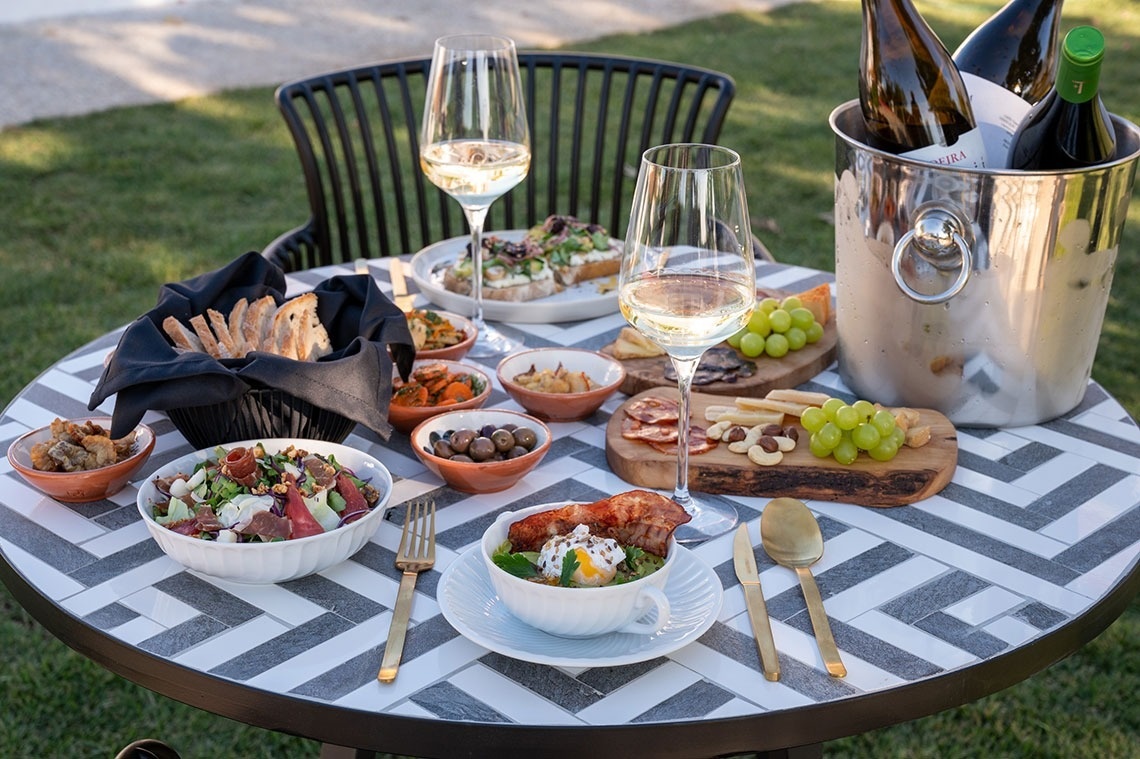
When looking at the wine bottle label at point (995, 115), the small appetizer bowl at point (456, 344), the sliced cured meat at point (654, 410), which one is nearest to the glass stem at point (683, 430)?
the sliced cured meat at point (654, 410)

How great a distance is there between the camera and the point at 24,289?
437 cm

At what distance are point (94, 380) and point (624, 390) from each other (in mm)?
778

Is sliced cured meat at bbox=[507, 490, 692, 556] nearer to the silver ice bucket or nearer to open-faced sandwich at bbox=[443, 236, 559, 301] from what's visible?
the silver ice bucket

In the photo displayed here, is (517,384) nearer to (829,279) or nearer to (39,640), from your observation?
(829,279)

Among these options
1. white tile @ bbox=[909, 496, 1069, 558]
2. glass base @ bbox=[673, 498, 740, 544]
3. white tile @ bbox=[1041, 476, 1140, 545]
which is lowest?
white tile @ bbox=[1041, 476, 1140, 545]

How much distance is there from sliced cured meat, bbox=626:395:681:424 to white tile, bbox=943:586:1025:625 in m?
0.45

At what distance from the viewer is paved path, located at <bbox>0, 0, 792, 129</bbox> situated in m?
6.31

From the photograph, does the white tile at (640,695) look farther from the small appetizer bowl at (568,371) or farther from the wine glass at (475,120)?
the wine glass at (475,120)

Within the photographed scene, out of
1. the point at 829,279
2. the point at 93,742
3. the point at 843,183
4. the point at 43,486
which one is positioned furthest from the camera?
the point at 93,742

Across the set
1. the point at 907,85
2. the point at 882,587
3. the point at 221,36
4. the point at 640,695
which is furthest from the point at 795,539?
the point at 221,36

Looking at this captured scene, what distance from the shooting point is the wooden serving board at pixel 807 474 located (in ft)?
4.84

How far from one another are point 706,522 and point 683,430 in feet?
0.37

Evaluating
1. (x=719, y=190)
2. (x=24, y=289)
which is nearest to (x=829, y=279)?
(x=719, y=190)

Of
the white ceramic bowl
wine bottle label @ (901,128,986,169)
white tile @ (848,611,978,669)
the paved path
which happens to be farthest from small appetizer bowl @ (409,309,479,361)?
the paved path
